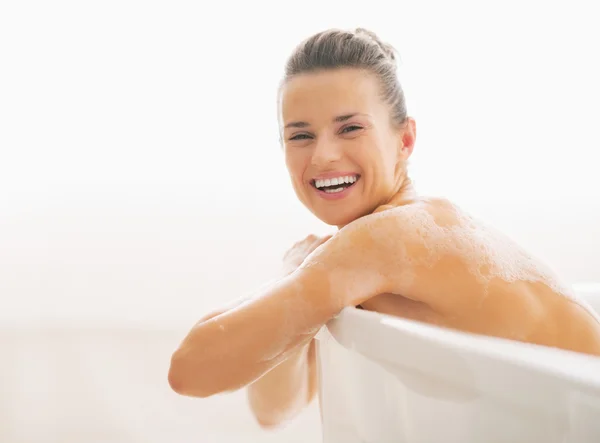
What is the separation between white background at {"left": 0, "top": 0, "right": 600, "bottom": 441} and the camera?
65.0 inches

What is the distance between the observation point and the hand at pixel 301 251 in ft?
3.50

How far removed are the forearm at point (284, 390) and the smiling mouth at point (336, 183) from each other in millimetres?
253

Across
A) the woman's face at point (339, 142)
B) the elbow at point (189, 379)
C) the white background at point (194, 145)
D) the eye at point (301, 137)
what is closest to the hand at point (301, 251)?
the woman's face at point (339, 142)

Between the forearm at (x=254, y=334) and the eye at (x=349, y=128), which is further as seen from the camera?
the eye at (x=349, y=128)

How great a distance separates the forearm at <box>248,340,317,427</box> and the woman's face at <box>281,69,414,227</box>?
25cm

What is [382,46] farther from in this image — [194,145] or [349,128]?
[194,145]

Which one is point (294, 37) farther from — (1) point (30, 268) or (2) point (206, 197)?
(1) point (30, 268)

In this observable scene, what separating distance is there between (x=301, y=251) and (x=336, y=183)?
0.15m

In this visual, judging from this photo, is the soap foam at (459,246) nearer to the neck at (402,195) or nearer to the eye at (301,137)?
the neck at (402,195)

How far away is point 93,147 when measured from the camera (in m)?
1.68

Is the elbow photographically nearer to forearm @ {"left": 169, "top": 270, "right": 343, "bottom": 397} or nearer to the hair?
forearm @ {"left": 169, "top": 270, "right": 343, "bottom": 397}

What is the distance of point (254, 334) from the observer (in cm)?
78

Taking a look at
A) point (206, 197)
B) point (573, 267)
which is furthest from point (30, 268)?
point (573, 267)

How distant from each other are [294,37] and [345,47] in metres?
0.70
